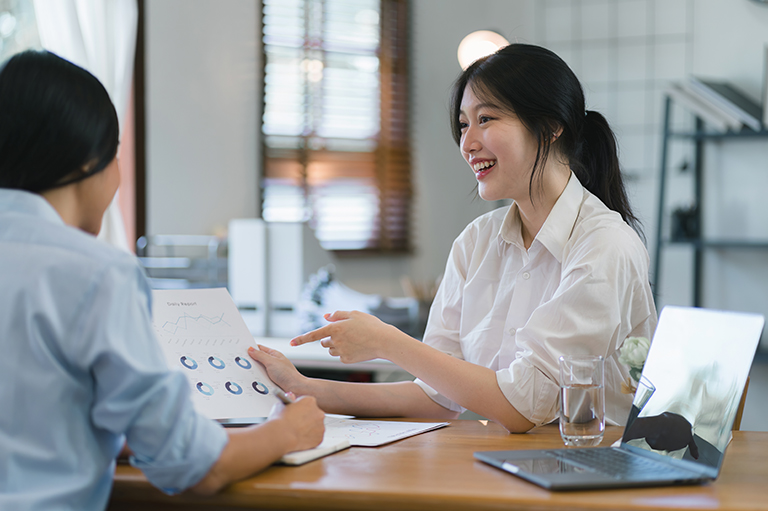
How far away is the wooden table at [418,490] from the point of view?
81 centimetres

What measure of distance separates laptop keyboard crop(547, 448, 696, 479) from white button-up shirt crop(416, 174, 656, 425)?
21 cm

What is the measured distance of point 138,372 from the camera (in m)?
0.77

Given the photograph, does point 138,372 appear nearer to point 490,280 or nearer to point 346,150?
point 490,280

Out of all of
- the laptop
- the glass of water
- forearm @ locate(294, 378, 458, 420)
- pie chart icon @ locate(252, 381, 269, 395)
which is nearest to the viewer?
the laptop

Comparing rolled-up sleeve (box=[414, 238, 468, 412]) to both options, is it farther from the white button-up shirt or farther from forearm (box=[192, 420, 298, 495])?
forearm (box=[192, 420, 298, 495])

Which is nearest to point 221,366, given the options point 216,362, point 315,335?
point 216,362

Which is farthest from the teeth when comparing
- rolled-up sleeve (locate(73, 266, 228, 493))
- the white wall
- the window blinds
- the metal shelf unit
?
the window blinds

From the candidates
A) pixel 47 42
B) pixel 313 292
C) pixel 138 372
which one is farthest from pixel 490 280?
pixel 47 42

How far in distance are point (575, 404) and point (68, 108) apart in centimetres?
78

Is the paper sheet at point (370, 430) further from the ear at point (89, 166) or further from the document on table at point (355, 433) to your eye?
the ear at point (89, 166)

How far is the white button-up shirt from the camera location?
123 cm

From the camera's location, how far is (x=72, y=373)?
0.80m

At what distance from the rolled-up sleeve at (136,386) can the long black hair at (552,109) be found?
84 centimetres

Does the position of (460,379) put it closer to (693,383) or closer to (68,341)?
(693,383)
